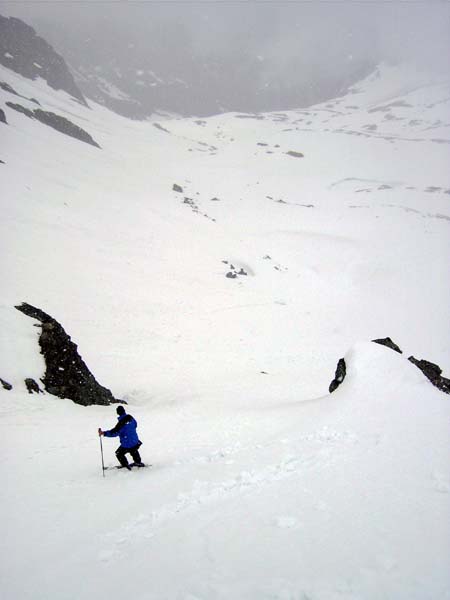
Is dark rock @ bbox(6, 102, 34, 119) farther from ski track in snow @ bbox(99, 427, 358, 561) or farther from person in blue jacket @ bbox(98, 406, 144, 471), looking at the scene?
ski track in snow @ bbox(99, 427, 358, 561)

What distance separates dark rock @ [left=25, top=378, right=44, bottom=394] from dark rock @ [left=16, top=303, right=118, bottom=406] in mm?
363

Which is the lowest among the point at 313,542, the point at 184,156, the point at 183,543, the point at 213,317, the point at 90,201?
the point at 183,543

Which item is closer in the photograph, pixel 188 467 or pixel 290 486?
pixel 290 486

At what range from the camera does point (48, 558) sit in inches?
189

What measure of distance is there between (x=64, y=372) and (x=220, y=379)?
8.16m

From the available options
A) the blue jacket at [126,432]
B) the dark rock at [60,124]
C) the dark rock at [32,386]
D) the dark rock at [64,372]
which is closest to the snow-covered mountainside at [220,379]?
the dark rock at [32,386]

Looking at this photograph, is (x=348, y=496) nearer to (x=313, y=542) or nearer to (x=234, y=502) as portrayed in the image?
(x=313, y=542)

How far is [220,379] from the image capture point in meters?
18.9

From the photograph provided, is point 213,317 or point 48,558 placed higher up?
point 213,317

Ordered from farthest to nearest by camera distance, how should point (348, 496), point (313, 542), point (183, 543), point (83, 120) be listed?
point (83, 120) < point (348, 496) < point (183, 543) < point (313, 542)

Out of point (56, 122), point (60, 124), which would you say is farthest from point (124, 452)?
point (56, 122)

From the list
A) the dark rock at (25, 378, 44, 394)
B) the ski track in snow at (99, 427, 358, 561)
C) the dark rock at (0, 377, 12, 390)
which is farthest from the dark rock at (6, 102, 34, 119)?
the ski track in snow at (99, 427, 358, 561)

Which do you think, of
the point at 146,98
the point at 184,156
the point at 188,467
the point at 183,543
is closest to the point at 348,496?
the point at 183,543

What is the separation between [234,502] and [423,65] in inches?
8910
